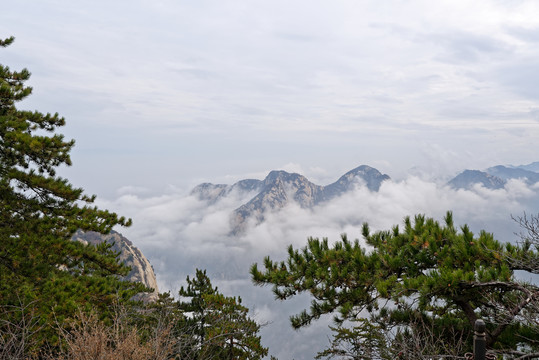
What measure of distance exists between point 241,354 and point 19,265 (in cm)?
1032

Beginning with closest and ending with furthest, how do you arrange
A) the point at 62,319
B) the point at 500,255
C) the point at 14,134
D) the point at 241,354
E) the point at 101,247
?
the point at 500,255, the point at 62,319, the point at 14,134, the point at 101,247, the point at 241,354

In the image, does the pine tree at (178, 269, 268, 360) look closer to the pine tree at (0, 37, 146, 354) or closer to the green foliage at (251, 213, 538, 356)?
the pine tree at (0, 37, 146, 354)

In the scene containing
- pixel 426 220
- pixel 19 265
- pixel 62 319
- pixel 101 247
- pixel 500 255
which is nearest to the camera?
pixel 500 255

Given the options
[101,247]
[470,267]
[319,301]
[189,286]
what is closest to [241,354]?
[189,286]

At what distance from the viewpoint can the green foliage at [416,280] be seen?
232 inches

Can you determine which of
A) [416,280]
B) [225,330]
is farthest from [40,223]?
[416,280]

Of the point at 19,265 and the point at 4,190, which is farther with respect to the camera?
the point at 4,190

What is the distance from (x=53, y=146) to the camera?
864cm

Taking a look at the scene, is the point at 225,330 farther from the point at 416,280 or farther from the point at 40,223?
the point at 416,280

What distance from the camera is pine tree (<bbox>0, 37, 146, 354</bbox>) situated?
8203 mm

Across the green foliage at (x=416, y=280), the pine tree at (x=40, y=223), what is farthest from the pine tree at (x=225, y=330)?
the green foliage at (x=416, y=280)

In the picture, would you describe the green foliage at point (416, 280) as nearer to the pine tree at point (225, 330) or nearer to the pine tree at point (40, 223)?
the pine tree at point (40, 223)

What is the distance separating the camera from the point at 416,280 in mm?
5914

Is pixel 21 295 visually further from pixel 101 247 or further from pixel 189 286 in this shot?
pixel 189 286
